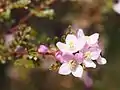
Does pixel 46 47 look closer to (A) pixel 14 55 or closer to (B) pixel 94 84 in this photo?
(A) pixel 14 55

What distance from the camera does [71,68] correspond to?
0.90 meters

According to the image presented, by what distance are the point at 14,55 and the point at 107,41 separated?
0.61m

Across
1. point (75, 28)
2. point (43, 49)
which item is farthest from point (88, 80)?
point (43, 49)

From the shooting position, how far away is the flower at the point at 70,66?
889 millimetres

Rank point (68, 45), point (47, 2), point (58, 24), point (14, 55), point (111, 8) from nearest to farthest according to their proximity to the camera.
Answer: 1. point (68, 45)
2. point (14, 55)
3. point (47, 2)
4. point (111, 8)
5. point (58, 24)

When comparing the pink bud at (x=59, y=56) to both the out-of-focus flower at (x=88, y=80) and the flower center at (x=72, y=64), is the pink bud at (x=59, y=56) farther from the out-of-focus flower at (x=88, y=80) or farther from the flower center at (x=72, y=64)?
the out-of-focus flower at (x=88, y=80)

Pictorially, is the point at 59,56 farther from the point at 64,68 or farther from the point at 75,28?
the point at 75,28

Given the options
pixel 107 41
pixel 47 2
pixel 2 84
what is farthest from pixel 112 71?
pixel 47 2

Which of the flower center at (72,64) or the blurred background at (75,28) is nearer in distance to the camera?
the flower center at (72,64)

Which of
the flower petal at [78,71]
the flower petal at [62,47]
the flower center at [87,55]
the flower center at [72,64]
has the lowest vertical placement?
the flower petal at [78,71]

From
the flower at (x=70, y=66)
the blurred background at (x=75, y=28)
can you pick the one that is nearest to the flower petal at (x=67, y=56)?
the flower at (x=70, y=66)

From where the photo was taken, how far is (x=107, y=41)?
1625 mm

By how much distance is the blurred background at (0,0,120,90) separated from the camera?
1.47m

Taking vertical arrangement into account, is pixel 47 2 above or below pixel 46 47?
above
